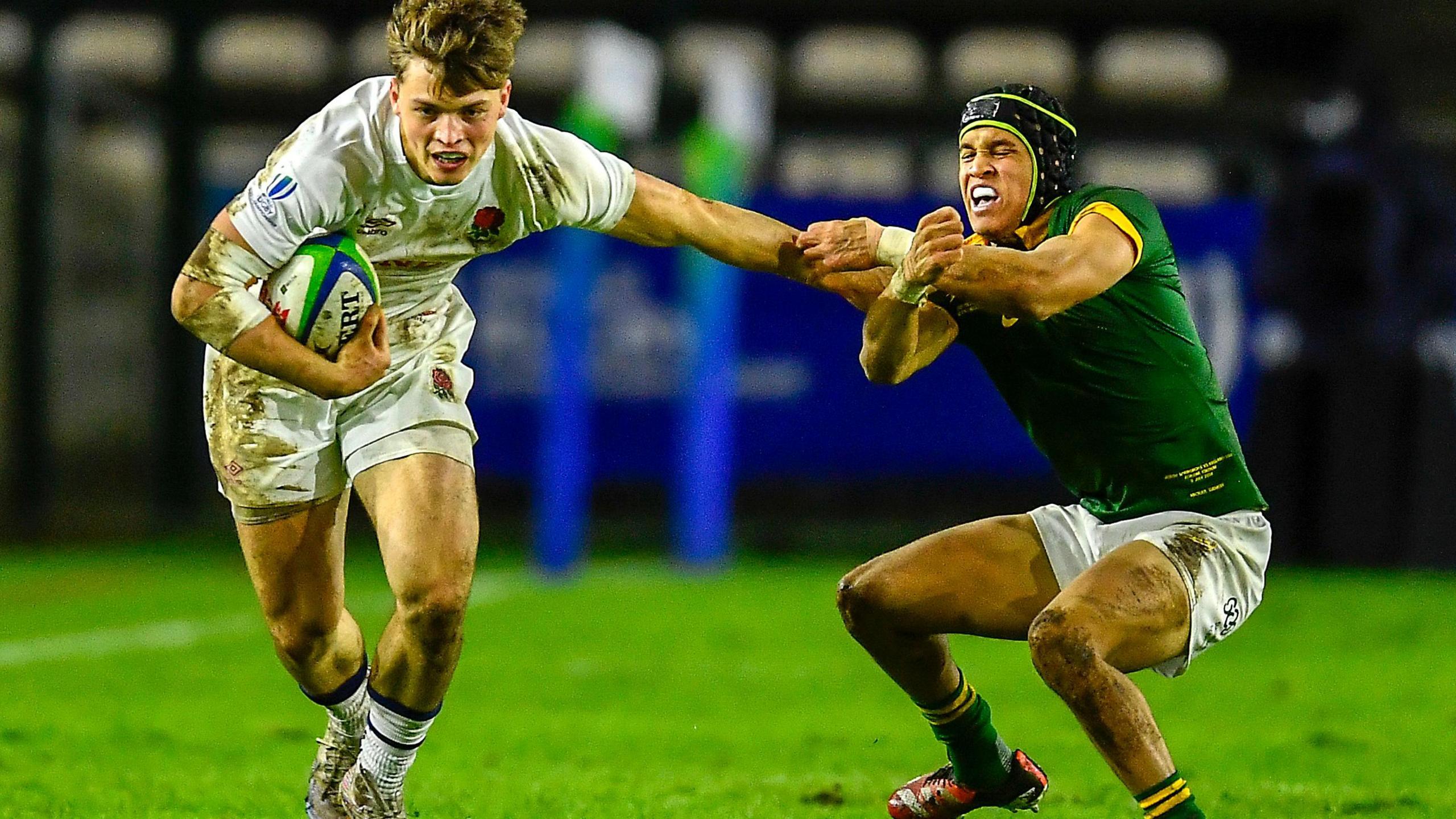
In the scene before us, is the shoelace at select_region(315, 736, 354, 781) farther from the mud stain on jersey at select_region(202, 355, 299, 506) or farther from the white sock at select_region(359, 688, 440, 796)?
the mud stain on jersey at select_region(202, 355, 299, 506)

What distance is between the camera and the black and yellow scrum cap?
15.3 ft

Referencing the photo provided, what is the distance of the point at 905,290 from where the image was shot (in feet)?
15.0

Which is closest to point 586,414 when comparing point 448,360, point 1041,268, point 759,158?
point 759,158

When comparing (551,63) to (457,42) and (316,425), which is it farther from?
(457,42)

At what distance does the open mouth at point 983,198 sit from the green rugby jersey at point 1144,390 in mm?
161

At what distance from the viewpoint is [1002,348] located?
480 cm

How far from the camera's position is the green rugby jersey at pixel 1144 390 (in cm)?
461

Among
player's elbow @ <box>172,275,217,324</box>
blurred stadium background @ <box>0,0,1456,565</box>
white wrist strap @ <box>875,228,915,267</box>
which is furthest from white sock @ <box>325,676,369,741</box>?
blurred stadium background @ <box>0,0,1456,565</box>

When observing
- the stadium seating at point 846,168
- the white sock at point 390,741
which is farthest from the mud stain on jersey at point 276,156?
the stadium seating at point 846,168

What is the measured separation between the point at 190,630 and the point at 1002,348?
6.63m

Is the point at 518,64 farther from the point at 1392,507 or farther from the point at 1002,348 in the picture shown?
the point at 1002,348

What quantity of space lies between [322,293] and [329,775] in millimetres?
1449

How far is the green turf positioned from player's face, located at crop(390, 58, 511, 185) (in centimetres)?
189

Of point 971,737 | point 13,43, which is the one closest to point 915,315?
point 971,737
